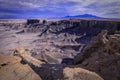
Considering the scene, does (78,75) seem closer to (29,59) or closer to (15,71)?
(15,71)

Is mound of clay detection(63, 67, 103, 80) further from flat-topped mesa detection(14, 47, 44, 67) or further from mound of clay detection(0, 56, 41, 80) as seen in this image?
flat-topped mesa detection(14, 47, 44, 67)

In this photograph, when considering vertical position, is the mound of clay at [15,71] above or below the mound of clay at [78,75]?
below

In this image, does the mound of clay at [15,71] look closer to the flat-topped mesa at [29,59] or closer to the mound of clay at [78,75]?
Result: the flat-topped mesa at [29,59]

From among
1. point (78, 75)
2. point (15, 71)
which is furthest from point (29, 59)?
point (78, 75)

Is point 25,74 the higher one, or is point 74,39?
point 25,74

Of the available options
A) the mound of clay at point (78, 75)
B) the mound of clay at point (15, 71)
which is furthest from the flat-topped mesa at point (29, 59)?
the mound of clay at point (78, 75)

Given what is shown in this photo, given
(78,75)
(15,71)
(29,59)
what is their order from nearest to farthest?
(78,75) → (15,71) → (29,59)

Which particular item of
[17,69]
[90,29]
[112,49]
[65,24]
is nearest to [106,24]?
[90,29]

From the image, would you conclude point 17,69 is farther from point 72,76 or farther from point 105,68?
point 105,68
